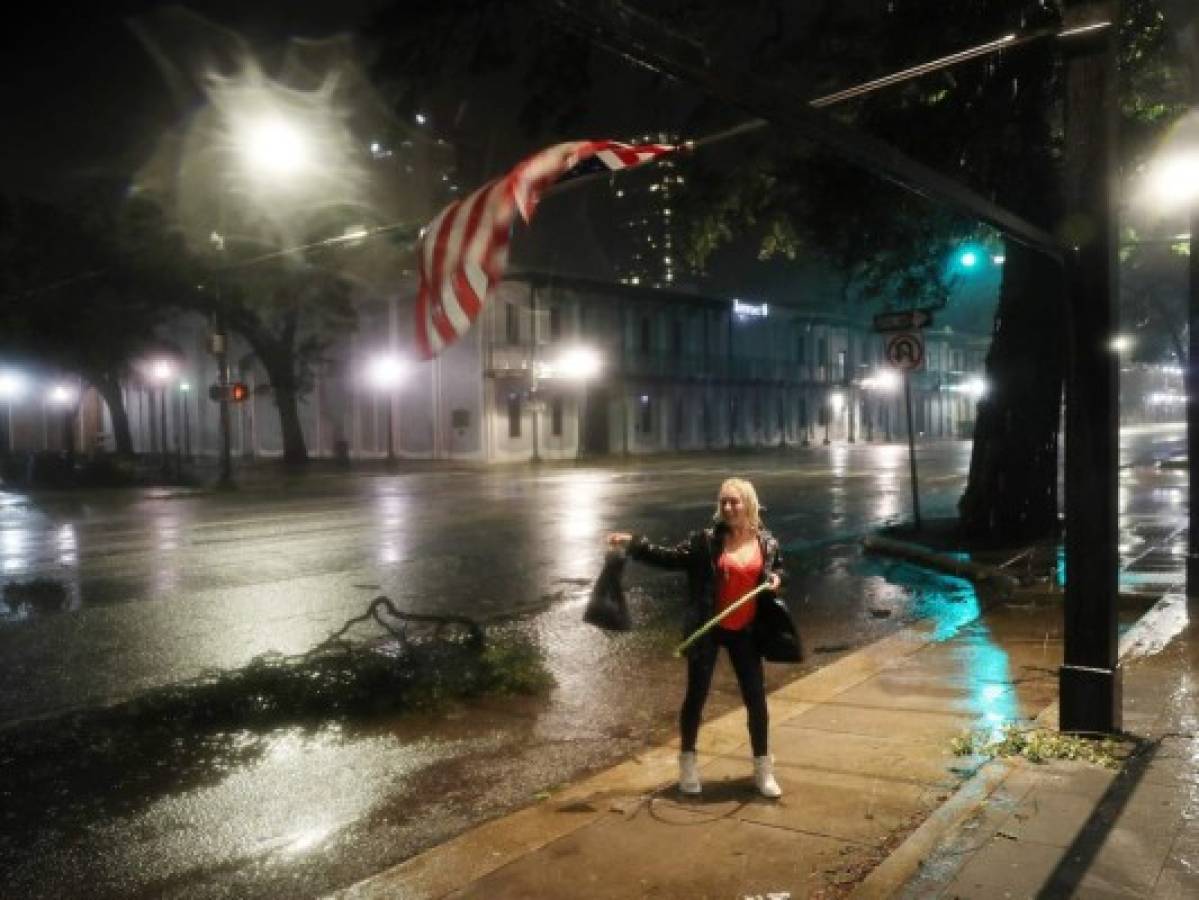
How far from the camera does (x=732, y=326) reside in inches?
2299

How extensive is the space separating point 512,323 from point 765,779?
40013 millimetres

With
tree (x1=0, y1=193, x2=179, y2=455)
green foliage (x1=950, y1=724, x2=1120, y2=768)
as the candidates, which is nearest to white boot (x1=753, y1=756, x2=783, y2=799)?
green foliage (x1=950, y1=724, x2=1120, y2=768)

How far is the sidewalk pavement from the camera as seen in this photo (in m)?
4.12

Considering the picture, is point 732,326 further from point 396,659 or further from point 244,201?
point 396,659

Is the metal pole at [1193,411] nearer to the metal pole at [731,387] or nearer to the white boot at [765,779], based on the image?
the white boot at [765,779]

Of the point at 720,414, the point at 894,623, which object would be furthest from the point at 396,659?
the point at 720,414

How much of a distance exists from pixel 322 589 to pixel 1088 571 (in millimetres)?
8583

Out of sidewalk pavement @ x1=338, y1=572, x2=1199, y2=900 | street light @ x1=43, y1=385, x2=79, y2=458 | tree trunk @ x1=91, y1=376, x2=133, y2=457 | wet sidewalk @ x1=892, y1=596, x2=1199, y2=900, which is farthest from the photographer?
tree trunk @ x1=91, y1=376, x2=133, y2=457

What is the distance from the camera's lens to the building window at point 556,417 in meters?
46.1

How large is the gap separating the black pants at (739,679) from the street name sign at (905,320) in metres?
10.3

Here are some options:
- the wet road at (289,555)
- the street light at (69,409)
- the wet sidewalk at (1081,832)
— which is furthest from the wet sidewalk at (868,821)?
the street light at (69,409)

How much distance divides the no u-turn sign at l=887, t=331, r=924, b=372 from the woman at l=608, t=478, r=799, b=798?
9.98 meters

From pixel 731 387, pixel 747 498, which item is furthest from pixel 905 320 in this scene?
pixel 731 387

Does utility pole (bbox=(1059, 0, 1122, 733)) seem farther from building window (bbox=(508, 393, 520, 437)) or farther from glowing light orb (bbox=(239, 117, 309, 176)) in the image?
building window (bbox=(508, 393, 520, 437))
